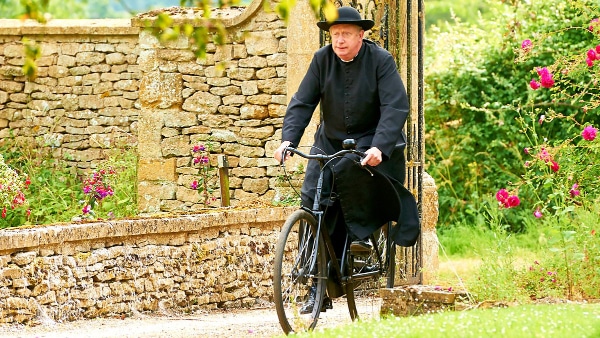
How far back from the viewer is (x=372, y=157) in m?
6.08

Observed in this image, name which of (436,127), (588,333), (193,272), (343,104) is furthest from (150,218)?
(436,127)

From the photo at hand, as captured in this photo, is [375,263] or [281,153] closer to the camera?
[281,153]

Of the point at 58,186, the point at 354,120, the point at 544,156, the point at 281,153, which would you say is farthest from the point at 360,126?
the point at 58,186

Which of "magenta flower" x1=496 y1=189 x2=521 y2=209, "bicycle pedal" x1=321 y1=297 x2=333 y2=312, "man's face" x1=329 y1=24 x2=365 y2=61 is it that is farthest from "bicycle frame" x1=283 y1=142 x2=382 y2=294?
"magenta flower" x1=496 y1=189 x2=521 y2=209

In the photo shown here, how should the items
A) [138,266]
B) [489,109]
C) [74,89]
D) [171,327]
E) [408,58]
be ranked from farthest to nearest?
[74,89] < [489,109] < [408,58] < [138,266] < [171,327]

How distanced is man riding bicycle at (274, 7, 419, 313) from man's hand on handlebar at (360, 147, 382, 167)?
2.7 inches

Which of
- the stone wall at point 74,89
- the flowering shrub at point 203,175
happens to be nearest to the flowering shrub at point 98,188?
the flowering shrub at point 203,175

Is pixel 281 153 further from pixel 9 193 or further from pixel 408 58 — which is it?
pixel 9 193

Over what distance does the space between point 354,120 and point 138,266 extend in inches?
83.1

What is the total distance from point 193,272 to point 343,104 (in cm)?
225

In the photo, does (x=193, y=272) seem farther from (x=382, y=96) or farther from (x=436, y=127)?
(x=436, y=127)

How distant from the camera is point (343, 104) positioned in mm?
→ 6520

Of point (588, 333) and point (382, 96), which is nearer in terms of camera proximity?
point (588, 333)

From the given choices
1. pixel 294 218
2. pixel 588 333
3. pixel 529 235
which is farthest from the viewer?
pixel 529 235
